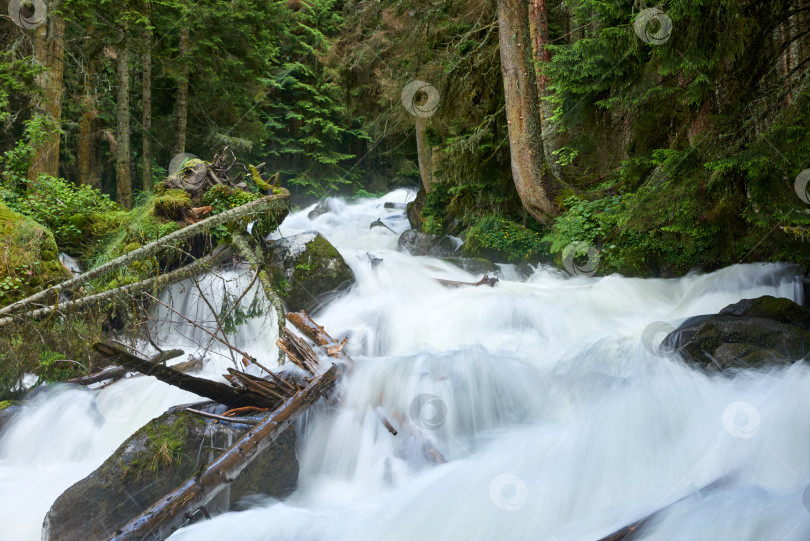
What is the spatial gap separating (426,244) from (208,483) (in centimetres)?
1070

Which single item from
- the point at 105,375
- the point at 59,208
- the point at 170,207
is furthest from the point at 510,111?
the point at 59,208

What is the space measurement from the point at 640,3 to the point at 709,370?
3461mm

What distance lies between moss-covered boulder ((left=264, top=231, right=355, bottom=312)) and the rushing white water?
1.23 m

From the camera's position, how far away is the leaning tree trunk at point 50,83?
10180mm

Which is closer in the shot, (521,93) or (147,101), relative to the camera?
(521,93)

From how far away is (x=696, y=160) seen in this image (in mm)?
4578

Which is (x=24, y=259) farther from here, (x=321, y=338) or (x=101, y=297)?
(x=321, y=338)

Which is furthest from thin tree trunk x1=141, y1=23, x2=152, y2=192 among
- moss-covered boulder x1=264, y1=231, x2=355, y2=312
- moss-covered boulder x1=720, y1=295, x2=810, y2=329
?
moss-covered boulder x1=720, y1=295, x2=810, y2=329

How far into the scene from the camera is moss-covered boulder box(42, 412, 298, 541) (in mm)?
3705

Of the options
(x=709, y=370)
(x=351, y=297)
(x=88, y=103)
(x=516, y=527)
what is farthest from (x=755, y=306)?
(x=88, y=103)

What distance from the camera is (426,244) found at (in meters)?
13.6

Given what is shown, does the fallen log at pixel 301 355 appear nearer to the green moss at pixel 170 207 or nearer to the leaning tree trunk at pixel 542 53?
the green moss at pixel 170 207

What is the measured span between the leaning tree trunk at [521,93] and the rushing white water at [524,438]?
2823mm

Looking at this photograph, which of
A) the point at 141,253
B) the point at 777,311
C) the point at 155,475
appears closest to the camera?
the point at 155,475
